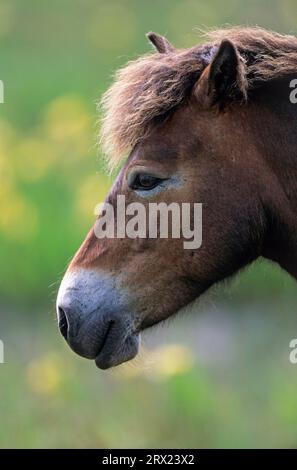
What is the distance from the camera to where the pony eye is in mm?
3541

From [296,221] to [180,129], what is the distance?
19.0 inches

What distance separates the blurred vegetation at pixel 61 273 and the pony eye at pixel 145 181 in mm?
497

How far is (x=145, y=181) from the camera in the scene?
11.7 ft

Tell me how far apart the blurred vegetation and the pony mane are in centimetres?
65

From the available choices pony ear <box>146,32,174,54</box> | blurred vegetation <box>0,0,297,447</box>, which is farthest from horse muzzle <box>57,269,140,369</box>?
pony ear <box>146,32,174,54</box>

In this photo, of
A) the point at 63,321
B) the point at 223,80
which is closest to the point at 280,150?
the point at 223,80

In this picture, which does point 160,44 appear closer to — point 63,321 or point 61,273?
point 63,321

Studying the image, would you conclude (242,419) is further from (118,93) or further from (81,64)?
(81,64)

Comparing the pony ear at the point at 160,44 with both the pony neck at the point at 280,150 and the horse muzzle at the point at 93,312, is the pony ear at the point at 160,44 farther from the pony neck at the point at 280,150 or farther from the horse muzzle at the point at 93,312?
the horse muzzle at the point at 93,312

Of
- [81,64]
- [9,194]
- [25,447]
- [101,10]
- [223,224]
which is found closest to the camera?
[223,224]

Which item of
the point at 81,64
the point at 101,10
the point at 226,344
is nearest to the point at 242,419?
the point at 226,344

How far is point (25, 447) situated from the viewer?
5.61m

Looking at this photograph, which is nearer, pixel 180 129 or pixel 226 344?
pixel 180 129

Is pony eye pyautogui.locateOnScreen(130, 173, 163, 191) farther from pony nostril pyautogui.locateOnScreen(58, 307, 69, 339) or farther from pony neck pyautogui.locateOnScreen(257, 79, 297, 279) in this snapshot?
pony nostril pyautogui.locateOnScreen(58, 307, 69, 339)
